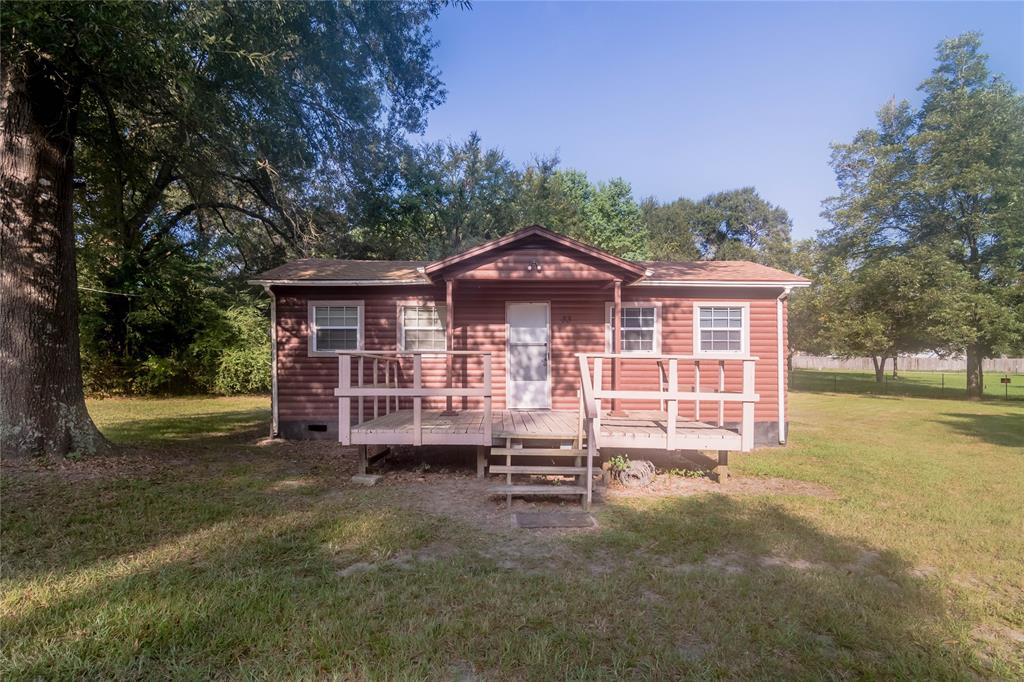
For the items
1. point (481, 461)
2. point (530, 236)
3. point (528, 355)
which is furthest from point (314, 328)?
point (481, 461)

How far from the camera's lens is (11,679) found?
8.05 feet

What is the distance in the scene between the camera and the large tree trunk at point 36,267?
6227 mm

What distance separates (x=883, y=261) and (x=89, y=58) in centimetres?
2510

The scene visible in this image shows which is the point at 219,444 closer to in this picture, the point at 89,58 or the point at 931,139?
the point at 89,58

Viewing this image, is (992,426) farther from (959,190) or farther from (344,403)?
(344,403)

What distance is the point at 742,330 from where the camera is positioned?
9.72m

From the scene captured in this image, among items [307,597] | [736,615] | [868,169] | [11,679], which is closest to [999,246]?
[868,169]

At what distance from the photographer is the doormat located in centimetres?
490

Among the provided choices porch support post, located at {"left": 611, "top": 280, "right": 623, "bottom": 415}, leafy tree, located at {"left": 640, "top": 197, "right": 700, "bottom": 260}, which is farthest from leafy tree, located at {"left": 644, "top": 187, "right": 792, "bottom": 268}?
porch support post, located at {"left": 611, "top": 280, "right": 623, "bottom": 415}

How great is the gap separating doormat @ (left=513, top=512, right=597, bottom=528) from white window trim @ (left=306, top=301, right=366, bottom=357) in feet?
18.9

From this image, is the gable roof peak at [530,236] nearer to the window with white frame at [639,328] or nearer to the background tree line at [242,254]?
the window with white frame at [639,328]

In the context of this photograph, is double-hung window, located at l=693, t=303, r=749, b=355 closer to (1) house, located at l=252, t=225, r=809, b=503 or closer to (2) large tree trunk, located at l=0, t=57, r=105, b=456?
(1) house, located at l=252, t=225, r=809, b=503

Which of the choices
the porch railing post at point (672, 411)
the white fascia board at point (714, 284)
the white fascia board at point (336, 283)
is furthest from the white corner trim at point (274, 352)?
the porch railing post at point (672, 411)

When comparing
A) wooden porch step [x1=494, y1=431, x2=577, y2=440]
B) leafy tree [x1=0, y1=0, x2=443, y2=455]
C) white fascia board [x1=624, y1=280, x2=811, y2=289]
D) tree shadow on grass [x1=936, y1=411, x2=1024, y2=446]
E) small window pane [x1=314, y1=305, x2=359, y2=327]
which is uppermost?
leafy tree [x1=0, y1=0, x2=443, y2=455]
